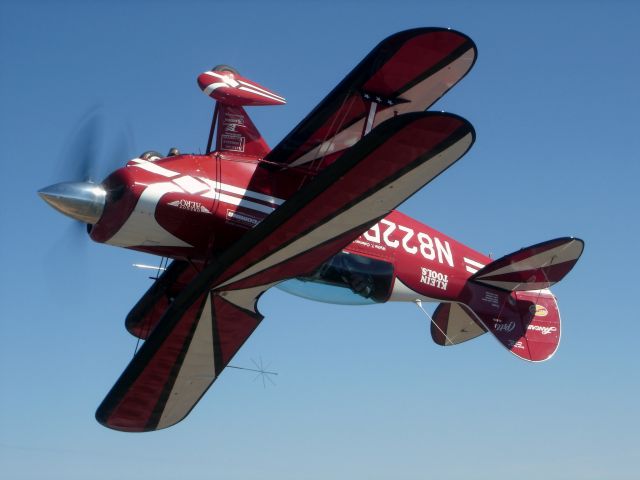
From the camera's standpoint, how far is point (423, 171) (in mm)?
12773

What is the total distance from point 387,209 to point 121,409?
672 centimetres

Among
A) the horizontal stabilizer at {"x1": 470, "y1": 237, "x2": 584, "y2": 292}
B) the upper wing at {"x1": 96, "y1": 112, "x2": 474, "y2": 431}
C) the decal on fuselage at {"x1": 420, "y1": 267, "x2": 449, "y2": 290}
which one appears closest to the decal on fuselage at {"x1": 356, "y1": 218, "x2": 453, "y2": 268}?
the decal on fuselage at {"x1": 420, "y1": 267, "x2": 449, "y2": 290}

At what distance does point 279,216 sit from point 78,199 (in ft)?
12.2

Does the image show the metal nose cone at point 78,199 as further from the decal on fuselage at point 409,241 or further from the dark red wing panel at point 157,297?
the decal on fuselage at point 409,241

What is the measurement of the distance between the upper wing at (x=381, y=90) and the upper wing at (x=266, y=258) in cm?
220

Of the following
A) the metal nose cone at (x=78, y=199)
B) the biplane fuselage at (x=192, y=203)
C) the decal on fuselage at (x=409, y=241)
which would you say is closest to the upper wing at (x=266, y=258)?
the biplane fuselage at (x=192, y=203)

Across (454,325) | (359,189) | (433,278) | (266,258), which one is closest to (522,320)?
(454,325)

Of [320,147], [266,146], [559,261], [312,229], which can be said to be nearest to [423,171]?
[312,229]

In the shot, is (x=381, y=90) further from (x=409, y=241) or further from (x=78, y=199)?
(x=78, y=199)

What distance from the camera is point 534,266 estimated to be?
19281 millimetres

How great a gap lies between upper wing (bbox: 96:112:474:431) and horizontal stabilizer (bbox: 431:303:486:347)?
5.72m

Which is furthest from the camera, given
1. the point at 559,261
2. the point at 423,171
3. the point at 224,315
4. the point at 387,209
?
the point at 559,261

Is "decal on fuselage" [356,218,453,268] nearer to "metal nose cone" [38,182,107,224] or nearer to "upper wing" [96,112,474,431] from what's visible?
"upper wing" [96,112,474,431]

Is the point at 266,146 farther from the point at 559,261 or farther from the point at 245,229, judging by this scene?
the point at 559,261
